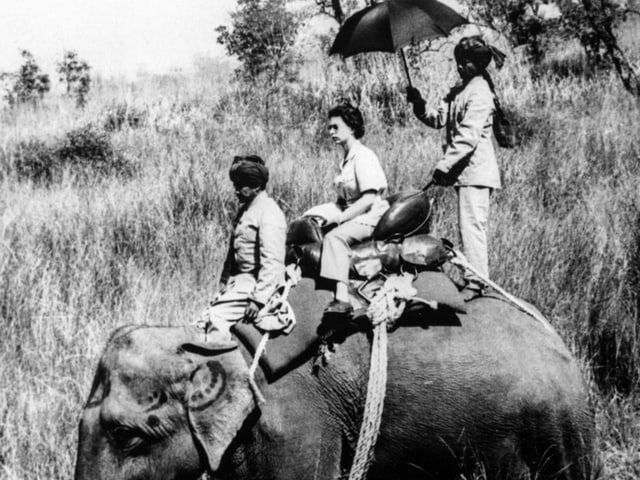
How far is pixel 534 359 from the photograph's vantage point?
2922 millimetres

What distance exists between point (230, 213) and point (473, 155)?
10.1 feet

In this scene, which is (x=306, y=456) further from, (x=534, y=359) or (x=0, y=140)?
(x=0, y=140)

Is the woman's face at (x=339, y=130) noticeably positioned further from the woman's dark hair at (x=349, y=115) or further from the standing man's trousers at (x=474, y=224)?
the standing man's trousers at (x=474, y=224)

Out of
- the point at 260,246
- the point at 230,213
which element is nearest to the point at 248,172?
the point at 260,246

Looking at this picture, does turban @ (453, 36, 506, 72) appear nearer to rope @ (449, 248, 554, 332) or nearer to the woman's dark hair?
the woman's dark hair

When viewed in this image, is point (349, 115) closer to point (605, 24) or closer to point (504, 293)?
point (504, 293)

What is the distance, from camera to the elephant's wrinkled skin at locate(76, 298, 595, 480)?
259 cm

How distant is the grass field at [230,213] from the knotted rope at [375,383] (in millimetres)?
1508

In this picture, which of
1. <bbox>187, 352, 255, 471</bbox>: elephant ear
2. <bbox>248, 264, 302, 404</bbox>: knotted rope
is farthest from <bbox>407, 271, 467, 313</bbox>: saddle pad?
<bbox>187, 352, 255, 471</bbox>: elephant ear

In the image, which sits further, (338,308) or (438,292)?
(438,292)

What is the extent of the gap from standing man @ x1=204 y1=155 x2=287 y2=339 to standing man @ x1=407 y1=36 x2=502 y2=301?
1.53 meters

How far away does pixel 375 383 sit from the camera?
2.85 meters

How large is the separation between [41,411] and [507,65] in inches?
410

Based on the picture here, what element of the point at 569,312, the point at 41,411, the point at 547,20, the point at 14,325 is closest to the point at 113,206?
the point at 14,325
